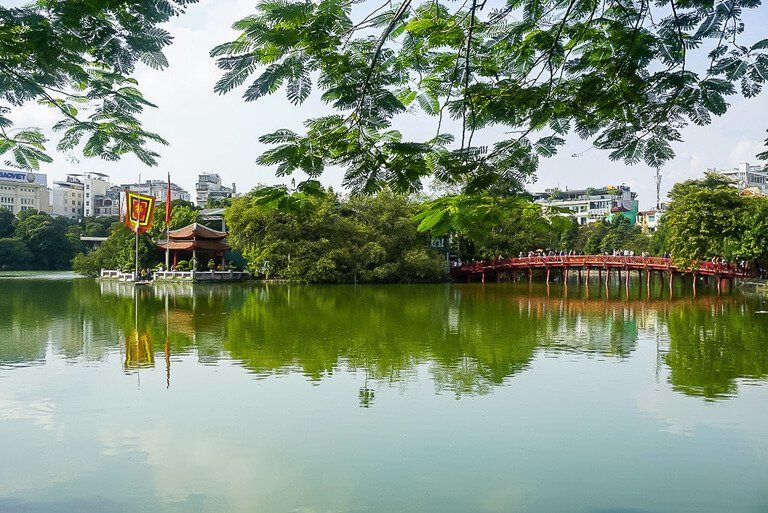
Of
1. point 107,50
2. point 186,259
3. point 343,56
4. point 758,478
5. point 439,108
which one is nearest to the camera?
point 107,50

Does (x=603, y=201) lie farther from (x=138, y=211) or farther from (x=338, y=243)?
(x=138, y=211)

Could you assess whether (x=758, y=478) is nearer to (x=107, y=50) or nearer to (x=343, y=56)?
(x=343, y=56)

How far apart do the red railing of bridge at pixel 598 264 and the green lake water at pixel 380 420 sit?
47.9ft

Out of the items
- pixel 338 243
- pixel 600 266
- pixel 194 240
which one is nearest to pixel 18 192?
pixel 194 240

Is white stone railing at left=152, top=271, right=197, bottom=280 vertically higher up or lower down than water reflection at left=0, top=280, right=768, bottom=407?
higher up

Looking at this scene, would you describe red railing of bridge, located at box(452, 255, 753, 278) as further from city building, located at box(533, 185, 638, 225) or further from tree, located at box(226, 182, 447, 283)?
city building, located at box(533, 185, 638, 225)

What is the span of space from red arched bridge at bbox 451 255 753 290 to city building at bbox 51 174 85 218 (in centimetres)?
4973

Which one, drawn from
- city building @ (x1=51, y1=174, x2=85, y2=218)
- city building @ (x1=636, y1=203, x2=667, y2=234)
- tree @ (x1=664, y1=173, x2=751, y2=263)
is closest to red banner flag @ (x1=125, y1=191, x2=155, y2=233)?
tree @ (x1=664, y1=173, x2=751, y2=263)

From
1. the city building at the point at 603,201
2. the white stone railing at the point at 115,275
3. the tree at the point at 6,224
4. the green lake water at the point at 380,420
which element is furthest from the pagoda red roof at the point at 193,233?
the city building at the point at 603,201

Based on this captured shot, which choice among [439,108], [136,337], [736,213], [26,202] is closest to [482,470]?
[439,108]

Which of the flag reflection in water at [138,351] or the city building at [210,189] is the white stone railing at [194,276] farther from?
the city building at [210,189]

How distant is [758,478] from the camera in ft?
15.0

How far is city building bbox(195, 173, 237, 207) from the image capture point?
7481 cm

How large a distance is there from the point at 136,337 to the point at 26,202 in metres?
58.4
